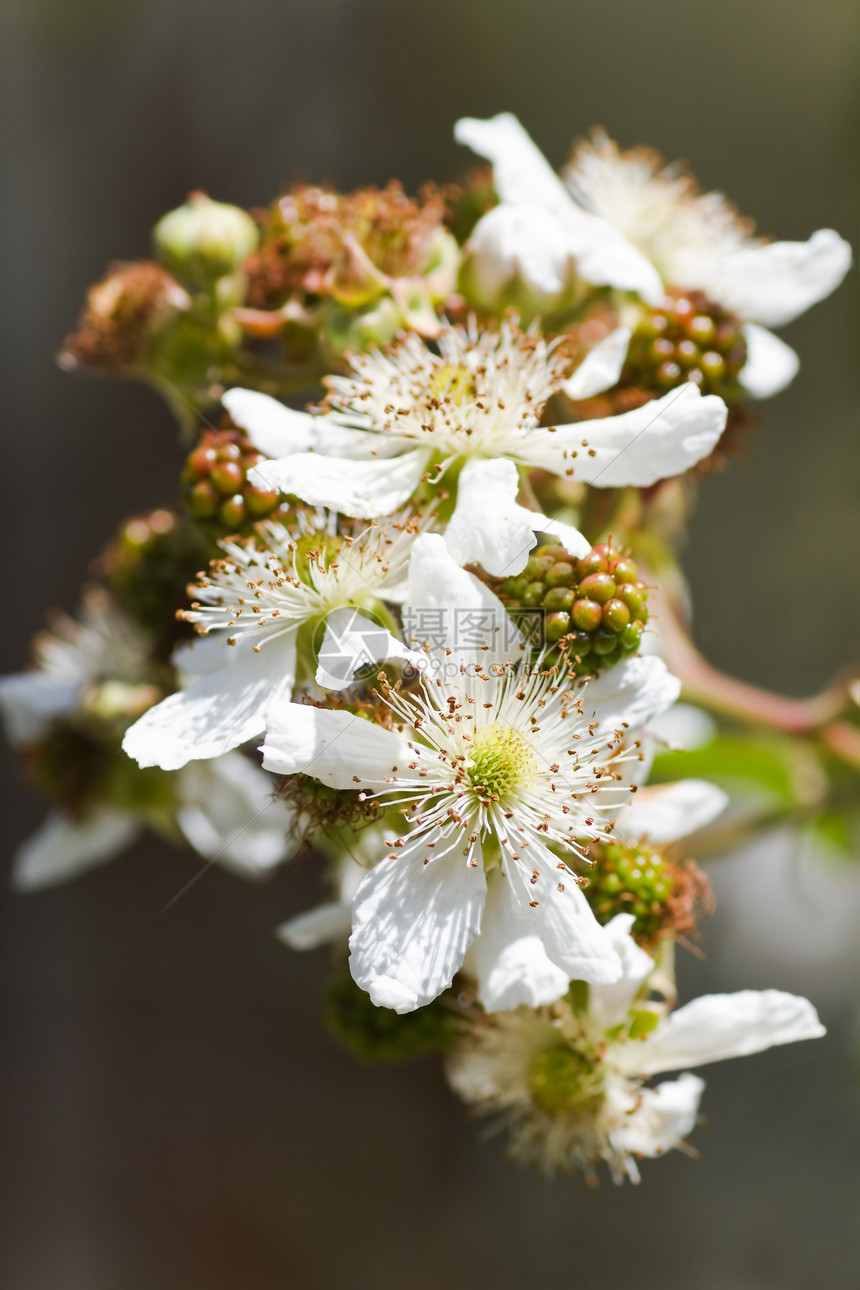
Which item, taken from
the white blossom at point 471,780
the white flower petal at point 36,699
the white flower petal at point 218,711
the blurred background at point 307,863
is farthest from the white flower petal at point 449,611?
the blurred background at point 307,863

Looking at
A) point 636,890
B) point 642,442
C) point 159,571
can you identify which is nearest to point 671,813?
point 636,890

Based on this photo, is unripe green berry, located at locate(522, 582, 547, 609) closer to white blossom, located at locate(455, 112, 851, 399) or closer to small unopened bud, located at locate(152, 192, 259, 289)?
white blossom, located at locate(455, 112, 851, 399)

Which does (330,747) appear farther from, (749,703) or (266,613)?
(749,703)

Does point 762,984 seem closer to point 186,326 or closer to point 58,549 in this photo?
point 186,326

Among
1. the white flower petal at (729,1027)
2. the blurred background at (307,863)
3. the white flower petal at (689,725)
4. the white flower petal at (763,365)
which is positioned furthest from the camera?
the blurred background at (307,863)

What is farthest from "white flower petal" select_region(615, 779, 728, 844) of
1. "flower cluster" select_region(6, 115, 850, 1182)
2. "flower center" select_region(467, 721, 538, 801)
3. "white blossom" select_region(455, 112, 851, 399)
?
"white blossom" select_region(455, 112, 851, 399)

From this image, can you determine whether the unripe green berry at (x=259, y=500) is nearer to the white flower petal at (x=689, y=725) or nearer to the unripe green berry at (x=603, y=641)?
the unripe green berry at (x=603, y=641)
